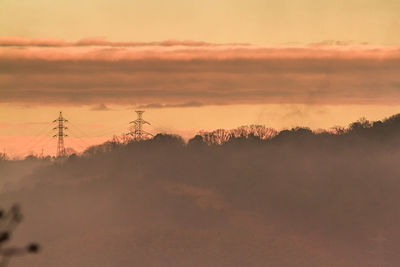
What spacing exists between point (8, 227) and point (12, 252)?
0.43m

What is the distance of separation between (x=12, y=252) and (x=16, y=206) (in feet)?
1.69

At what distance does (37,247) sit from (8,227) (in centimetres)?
41

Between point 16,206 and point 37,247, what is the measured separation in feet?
1.73

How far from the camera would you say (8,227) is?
39.3ft

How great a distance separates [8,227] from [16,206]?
0.34 m

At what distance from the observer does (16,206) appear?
11773 mm

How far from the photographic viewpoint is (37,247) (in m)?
11.9

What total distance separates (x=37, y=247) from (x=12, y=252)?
1.15 feet

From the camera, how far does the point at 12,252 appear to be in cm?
1163
